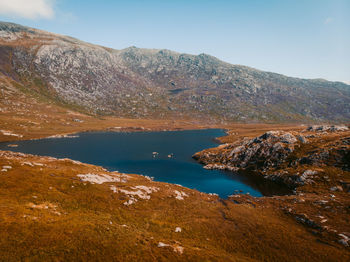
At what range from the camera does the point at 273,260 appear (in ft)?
123

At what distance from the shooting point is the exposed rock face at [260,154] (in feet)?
364

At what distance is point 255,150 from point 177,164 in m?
48.7

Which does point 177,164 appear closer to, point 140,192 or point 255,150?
point 255,150

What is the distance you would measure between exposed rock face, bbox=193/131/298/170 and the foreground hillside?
3754cm

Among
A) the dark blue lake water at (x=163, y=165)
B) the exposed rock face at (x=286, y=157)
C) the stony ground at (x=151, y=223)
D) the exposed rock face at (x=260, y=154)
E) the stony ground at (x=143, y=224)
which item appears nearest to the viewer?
the stony ground at (x=143, y=224)

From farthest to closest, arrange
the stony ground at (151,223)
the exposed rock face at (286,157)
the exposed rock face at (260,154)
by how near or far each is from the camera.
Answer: the exposed rock face at (260,154) → the exposed rock face at (286,157) → the stony ground at (151,223)

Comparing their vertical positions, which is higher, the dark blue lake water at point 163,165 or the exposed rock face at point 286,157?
the exposed rock face at point 286,157

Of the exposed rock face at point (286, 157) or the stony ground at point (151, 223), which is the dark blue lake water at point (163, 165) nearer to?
the exposed rock face at point (286, 157)

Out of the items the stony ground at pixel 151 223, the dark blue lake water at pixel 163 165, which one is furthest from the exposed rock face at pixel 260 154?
the stony ground at pixel 151 223

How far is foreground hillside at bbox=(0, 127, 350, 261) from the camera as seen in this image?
31.0 meters

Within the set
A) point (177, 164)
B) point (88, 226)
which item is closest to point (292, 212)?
point (88, 226)

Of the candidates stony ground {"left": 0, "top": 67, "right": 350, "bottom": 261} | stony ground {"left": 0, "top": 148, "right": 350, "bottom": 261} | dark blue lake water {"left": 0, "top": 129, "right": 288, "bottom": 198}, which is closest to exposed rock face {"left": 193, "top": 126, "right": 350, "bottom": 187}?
dark blue lake water {"left": 0, "top": 129, "right": 288, "bottom": 198}

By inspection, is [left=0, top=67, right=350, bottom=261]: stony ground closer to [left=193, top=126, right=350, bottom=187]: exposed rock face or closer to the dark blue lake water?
[left=193, top=126, right=350, bottom=187]: exposed rock face

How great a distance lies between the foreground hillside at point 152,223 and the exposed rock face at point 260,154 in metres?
37.5
